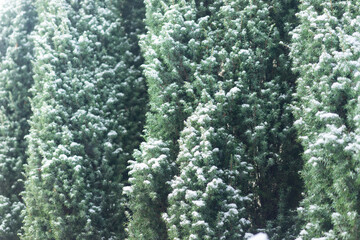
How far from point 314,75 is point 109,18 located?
675cm

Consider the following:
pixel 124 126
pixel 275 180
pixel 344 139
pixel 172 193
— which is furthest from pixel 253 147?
pixel 124 126

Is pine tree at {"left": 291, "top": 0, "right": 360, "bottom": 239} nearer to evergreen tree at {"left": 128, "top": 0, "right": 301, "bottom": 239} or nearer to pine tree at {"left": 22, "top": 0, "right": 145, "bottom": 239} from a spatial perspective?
evergreen tree at {"left": 128, "top": 0, "right": 301, "bottom": 239}

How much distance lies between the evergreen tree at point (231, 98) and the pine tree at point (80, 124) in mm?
1519

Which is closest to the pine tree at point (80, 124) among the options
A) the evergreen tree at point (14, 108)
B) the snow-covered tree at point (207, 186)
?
the evergreen tree at point (14, 108)

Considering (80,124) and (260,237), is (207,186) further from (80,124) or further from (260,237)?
(80,124)

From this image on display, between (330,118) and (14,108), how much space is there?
357 inches

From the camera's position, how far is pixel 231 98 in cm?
972

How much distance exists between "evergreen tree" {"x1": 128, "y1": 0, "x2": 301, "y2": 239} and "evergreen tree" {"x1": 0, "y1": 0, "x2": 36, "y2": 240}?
4228mm

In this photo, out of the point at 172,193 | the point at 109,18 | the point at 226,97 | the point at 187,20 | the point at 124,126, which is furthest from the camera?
the point at 109,18

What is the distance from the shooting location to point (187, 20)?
420 inches

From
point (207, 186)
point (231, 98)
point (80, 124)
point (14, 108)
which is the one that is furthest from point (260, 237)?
point (14, 108)

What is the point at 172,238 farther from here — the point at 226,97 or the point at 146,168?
the point at 226,97

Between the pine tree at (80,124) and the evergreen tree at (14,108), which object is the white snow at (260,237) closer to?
the pine tree at (80,124)

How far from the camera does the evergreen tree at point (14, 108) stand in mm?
12211
